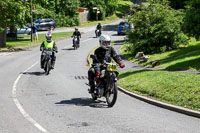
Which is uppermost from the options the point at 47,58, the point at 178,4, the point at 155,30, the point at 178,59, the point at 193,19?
the point at 178,4


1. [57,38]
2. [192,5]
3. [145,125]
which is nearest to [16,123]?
[145,125]

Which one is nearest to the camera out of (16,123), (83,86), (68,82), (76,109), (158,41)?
(16,123)

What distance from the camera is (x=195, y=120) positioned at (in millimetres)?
8922

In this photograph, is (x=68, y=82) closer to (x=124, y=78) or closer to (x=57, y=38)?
(x=124, y=78)

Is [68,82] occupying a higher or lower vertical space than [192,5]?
lower

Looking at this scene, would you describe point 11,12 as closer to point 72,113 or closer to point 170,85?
point 170,85

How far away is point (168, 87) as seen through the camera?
12.1 m

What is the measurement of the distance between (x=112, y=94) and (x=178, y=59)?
38.8 ft

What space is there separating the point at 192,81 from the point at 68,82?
6120 millimetres

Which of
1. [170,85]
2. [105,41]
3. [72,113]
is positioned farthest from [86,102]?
[170,85]

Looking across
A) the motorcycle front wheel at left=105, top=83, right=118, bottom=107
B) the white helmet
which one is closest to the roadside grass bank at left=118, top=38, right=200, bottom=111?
the motorcycle front wheel at left=105, top=83, right=118, bottom=107

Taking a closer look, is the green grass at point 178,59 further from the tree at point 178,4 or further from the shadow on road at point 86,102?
the tree at point 178,4

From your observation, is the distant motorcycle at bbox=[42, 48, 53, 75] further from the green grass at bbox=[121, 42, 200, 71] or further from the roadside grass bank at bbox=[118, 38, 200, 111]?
the green grass at bbox=[121, 42, 200, 71]

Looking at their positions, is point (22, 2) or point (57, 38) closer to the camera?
point (22, 2)
